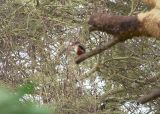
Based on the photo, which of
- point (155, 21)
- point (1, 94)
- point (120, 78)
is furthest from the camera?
point (120, 78)

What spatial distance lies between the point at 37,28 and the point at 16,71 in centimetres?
57

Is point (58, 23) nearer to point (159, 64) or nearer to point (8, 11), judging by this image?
point (8, 11)

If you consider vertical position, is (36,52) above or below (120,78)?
above

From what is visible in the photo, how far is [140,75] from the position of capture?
4832 mm

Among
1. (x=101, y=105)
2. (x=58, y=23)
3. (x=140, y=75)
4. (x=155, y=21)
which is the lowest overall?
(x=101, y=105)

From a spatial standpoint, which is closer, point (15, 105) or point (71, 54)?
point (15, 105)

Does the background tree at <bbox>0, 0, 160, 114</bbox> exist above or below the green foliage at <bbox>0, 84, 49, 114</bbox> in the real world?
below

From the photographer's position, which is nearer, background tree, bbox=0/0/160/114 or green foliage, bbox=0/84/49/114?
green foliage, bbox=0/84/49/114

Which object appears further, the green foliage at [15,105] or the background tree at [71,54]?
the background tree at [71,54]

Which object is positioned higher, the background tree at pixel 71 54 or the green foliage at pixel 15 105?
the green foliage at pixel 15 105

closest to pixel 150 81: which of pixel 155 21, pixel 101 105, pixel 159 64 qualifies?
pixel 159 64

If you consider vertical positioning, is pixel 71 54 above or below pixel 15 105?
below

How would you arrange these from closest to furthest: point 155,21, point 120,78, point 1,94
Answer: point 1,94 < point 155,21 < point 120,78

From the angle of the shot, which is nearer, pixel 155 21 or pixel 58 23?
pixel 155 21
